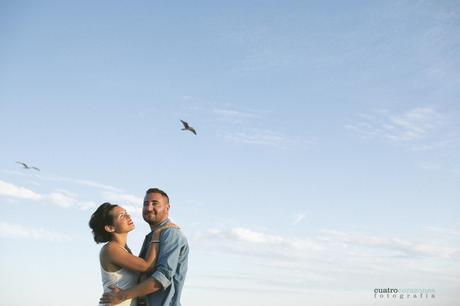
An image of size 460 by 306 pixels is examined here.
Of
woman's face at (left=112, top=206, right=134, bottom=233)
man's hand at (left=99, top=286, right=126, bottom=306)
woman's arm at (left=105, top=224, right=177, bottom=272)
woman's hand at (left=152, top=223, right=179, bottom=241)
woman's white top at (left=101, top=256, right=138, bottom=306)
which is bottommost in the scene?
man's hand at (left=99, top=286, right=126, bottom=306)

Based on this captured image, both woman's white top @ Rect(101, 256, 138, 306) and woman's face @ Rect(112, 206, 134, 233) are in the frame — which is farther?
woman's face @ Rect(112, 206, 134, 233)

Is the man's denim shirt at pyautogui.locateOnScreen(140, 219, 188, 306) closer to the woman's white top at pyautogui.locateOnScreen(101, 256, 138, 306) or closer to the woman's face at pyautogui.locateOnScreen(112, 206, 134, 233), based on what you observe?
the woman's white top at pyautogui.locateOnScreen(101, 256, 138, 306)

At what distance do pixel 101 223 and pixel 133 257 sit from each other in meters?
0.76

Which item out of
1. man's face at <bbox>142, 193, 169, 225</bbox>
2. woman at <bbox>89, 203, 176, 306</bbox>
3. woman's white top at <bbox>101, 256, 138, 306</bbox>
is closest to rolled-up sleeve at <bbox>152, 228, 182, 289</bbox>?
woman at <bbox>89, 203, 176, 306</bbox>

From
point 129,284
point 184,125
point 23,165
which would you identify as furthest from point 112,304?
point 23,165

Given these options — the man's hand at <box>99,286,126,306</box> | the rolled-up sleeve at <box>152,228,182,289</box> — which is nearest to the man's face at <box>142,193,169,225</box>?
the rolled-up sleeve at <box>152,228,182,289</box>

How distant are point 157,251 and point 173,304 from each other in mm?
760

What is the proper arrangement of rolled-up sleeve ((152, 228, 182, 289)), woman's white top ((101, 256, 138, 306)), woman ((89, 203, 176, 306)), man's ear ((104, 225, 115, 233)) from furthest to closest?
man's ear ((104, 225, 115, 233))
woman's white top ((101, 256, 138, 306))
woman ((89, 203, 176, 306))
rolled-up sleeve ((152, 228, 182, 289))

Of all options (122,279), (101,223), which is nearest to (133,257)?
(122,279)

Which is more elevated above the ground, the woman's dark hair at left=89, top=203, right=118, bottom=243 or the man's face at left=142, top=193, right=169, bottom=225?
the man's face at left=142, top=193, right=169, bottom=225

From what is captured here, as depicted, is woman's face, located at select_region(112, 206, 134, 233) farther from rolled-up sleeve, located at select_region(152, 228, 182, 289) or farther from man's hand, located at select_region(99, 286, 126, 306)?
man's hand, located at select_region(99, 286, 126, 306)

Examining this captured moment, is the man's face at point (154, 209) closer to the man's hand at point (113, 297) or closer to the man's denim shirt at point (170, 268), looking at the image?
the man's denim shirt at point (170, 268)

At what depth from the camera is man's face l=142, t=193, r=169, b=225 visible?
7402mm

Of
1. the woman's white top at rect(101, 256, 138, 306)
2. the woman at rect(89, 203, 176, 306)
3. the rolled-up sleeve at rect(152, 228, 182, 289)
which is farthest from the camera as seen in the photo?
the woman's white top at rect(101, 256, 138, 306)
